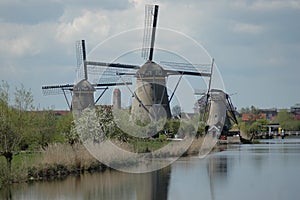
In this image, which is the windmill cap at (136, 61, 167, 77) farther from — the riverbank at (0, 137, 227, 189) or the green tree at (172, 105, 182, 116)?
the riverbank at (0, 137, 227, 189)

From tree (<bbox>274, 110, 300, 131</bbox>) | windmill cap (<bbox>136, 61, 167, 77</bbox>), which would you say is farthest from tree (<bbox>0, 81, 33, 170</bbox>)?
tree (<bbox>274, 110, 300, 131</bbox>)

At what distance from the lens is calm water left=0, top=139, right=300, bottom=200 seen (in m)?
18.7

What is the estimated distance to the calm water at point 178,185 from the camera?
18.7 m

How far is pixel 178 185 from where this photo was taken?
21.3m

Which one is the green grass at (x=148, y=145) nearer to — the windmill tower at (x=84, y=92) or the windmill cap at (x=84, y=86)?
the windmill tower at (x=84, y=92)

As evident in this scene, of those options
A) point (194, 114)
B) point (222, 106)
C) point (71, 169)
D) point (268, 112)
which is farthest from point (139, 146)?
point (268, 112)

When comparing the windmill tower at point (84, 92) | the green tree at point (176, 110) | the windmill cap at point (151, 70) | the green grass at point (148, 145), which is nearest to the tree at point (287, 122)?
the green tree at point (176, 110)

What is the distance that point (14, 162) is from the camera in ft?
80.2

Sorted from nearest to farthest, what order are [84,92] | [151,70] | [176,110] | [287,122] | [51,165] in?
[51,165]
[151,70]
[84,92]
[176,110]
[287,122]

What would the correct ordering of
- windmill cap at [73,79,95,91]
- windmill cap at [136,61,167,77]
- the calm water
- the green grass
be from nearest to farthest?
1. the calm water
2. the green grass
3. windmill cap at [136,61,167,77]
4. windmill cap at [73,79,95,91]

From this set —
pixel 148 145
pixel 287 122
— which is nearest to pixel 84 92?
pixel 148 145

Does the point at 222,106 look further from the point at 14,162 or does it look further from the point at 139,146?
the point at 14,162

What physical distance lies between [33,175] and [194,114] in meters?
35.7

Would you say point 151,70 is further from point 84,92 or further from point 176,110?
point 84,92
